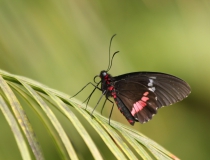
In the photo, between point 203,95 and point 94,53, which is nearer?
point 94,53

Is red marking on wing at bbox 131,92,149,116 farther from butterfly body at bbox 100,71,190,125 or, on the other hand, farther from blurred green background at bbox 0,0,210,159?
blurred green background at bbox 0,0,210,159

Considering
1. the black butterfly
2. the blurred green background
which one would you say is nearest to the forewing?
the black butterfly

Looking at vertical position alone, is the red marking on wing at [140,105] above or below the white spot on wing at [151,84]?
below

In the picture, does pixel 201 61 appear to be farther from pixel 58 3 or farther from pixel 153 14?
pixel 58 3

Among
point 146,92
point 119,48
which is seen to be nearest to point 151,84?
point 146,92

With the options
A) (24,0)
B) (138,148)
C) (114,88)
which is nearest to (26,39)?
(24,0)

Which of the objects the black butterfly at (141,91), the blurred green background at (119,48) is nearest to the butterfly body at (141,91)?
the black butterfly at (141,91)

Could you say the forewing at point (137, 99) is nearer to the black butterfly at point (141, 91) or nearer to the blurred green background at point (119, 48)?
the black butterfly at point (141, 91)
